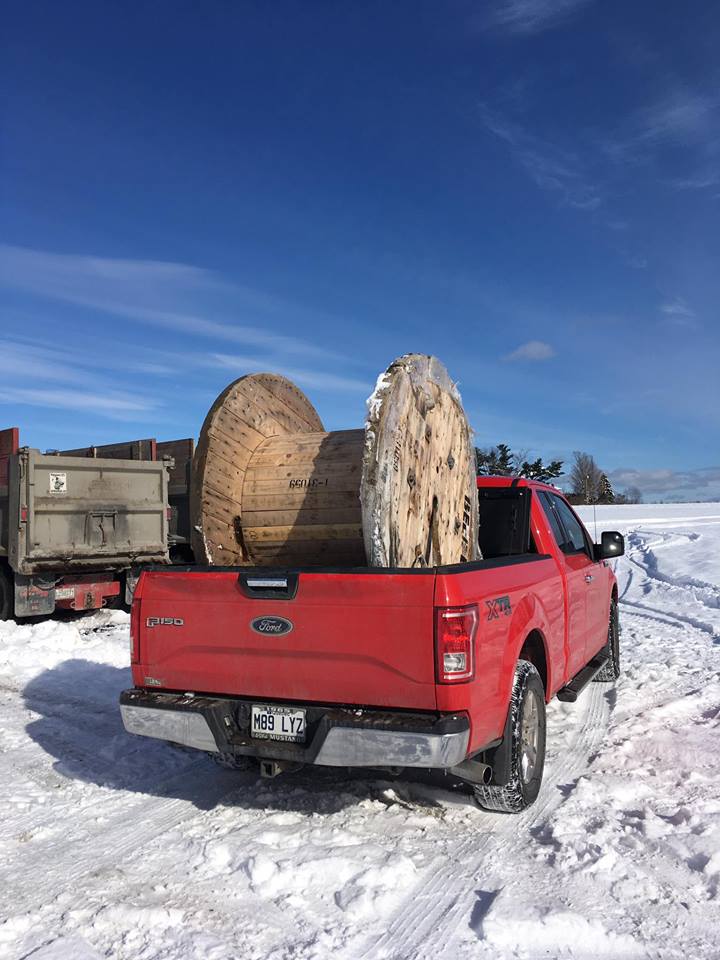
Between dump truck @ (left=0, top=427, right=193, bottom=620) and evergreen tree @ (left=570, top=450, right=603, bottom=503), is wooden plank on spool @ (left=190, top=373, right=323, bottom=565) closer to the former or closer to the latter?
dump truck @ (left=0, top=427, right=193, bottom=620)

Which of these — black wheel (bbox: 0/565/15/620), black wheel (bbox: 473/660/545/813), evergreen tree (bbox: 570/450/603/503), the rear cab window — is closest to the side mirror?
the rear cab window

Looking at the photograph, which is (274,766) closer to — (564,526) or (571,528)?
(564,526)

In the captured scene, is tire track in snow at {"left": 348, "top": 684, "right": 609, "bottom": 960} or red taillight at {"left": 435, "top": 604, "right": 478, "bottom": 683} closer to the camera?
tire track in snow at {"left": 348, "top": 684, "right": 609, "bottom": 960}

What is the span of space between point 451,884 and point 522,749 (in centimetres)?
92

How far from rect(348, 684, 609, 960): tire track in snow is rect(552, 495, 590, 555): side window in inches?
69.7

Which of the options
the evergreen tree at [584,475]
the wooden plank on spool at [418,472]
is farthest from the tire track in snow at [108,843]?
the evergreen tree at [584,475]

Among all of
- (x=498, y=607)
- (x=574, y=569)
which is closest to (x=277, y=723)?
A: (x=498, y=607)

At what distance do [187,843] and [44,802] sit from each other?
1.19 m

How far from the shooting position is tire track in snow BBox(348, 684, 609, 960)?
3033 millimetres

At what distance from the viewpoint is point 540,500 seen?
604cm

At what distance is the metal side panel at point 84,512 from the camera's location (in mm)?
10219

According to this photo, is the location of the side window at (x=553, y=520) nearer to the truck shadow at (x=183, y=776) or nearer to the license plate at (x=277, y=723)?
the truck shadow at (x=183, y=776)

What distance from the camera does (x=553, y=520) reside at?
6.14m

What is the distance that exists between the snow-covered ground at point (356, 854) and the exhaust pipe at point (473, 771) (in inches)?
12.1
